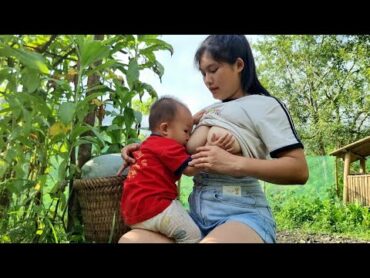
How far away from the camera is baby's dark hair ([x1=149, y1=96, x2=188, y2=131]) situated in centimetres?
119

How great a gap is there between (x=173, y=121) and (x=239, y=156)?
0.66ft

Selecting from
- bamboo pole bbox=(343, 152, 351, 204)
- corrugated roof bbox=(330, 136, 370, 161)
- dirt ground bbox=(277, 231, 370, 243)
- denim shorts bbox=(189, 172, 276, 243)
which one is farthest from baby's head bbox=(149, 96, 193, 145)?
bamboo pole bbox=(343, 152, 351, 204)

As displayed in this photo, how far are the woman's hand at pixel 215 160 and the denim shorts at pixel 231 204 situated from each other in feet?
0.24

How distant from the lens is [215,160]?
1.06 metres

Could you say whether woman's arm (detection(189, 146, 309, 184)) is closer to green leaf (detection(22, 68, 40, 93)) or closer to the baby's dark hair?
the baby's dark hair

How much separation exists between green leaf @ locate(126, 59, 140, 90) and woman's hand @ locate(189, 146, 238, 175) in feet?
1.85

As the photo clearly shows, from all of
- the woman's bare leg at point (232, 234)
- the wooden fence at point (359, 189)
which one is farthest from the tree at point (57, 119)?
the wooden fence at point (359, 189)

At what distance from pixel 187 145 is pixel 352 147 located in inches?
186

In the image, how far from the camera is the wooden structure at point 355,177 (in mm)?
5590

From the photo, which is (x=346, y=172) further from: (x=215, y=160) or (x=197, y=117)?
(x=215, y=160)

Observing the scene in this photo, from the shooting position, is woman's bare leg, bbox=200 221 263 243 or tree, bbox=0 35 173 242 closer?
woman's bare leg, bbox=200 221 263 243

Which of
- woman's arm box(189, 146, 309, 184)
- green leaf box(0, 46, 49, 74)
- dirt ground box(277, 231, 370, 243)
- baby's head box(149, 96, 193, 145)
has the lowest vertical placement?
dirt ground box(277, 231, 370, 243)

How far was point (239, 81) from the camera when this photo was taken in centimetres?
123

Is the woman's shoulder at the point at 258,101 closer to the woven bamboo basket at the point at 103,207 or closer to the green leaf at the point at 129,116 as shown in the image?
the woven bamboo basket at the point at 103,207
